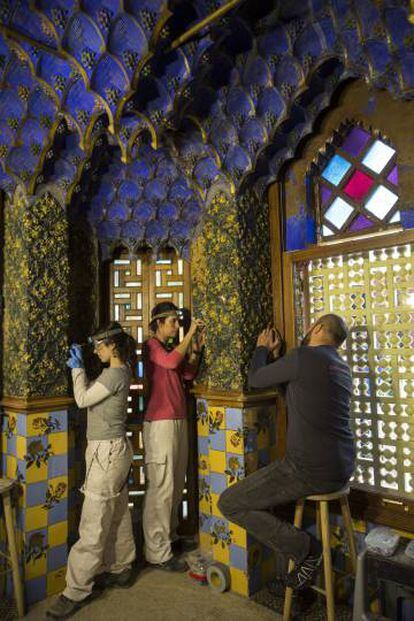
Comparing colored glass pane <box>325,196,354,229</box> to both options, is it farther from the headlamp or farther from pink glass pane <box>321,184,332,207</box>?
the headlamp

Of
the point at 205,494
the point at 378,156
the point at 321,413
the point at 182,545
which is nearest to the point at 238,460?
the point at 205,494

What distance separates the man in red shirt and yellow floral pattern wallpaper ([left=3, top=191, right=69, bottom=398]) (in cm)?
78

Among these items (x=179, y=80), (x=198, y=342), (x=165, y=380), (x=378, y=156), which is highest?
(x=179, y=80)

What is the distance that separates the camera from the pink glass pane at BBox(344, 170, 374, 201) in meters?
3.27

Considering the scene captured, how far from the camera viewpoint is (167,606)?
10.7 feet

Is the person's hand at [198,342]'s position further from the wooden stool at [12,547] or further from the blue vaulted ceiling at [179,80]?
the wooden stool at [12,547]

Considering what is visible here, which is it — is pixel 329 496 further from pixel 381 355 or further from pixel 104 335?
pixel 104 335

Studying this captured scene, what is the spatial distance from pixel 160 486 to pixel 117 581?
0.75 m

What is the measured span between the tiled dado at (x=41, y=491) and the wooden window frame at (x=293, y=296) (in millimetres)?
1742

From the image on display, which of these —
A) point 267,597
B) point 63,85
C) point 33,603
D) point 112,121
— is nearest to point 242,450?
point 267,597

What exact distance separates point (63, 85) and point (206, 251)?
1.57 m

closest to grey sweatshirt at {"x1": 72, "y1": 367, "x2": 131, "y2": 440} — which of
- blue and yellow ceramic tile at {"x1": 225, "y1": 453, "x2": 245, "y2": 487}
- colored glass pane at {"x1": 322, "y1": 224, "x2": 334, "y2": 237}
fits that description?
blue and yellow ceramic tile at {"x1": 225, "y1": 453, "x2": 245, "y2": 487}

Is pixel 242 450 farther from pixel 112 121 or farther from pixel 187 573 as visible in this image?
pixel 112 121

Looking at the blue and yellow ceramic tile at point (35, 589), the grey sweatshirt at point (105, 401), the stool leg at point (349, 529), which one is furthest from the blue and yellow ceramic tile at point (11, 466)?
the stool leg at point (349, 529)
